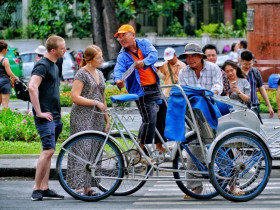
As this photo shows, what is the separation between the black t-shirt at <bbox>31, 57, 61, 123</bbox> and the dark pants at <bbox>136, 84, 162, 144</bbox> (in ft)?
3.08

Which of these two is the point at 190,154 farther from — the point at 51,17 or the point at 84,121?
the point at 51,17

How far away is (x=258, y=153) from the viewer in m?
8.36

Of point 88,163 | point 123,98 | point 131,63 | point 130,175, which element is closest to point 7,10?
point 131,63

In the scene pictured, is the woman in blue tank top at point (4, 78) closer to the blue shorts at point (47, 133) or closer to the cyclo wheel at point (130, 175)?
the blue shorts at point (47, 133)

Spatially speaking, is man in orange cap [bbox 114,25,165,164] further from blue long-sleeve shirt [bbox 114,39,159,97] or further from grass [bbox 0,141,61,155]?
grass [bbox 0,141,61,155]

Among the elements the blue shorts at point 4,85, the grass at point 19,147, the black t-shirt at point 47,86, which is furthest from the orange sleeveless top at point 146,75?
the blue shorts at point 4,85

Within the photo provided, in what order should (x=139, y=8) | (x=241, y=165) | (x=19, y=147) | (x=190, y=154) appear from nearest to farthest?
1. (x=241, y=165)
2. (x=190, y=154)
3. (x=19, y=147)
4. (x=139, y=8)

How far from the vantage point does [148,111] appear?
28.8 ft

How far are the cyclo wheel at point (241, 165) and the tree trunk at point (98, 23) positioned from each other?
24720 mm

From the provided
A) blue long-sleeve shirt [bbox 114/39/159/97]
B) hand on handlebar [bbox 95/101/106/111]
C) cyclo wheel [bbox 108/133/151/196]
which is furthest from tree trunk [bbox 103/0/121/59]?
cyclo wheel [bbox 108/133/151/196]

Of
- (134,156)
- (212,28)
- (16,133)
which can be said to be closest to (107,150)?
(134,156)

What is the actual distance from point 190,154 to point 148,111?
28.2 inches

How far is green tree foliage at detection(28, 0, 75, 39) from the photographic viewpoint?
3931 centimetres

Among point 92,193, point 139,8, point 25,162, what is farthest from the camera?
point 139,8
